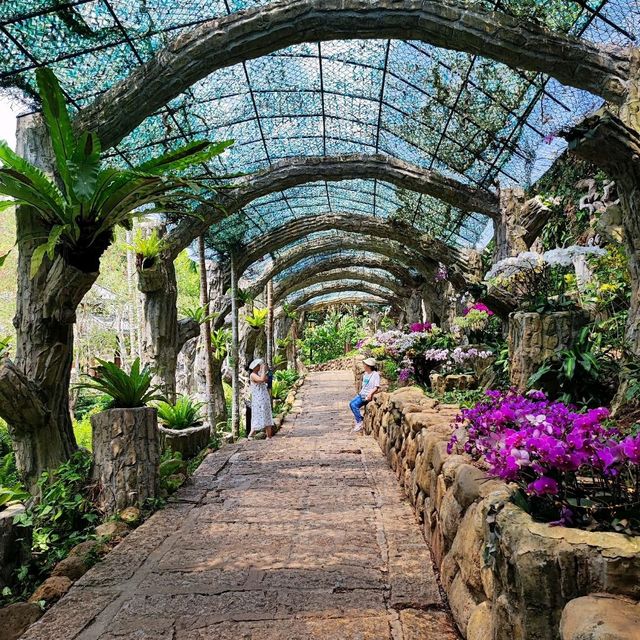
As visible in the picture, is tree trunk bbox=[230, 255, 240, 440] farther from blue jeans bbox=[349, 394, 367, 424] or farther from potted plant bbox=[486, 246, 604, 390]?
potted plant bbox=[486, 246, 604, 390]

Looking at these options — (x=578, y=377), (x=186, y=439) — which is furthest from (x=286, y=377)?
(x=578, y=377)

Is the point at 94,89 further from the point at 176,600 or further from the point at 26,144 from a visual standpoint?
the point at 176,600

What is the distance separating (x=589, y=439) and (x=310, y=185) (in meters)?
9.68

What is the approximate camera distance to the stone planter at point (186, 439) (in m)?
6.22

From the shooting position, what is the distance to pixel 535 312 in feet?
12.9

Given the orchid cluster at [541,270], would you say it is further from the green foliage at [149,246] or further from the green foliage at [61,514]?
the green foliage at [149,246]

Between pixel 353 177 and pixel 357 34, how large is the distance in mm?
3997

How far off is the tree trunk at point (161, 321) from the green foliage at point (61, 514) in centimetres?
340

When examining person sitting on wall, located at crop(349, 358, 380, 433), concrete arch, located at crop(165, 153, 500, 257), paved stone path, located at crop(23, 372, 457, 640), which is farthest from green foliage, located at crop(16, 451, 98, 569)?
concrete arch, located at crop(165, 153, 500, 257)

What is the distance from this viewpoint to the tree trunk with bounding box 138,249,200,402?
24.3ft

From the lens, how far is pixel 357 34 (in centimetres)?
488

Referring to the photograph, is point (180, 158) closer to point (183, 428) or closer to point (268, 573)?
point (268, 573)

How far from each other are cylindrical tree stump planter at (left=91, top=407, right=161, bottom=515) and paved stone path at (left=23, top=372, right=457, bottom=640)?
12.4 inches

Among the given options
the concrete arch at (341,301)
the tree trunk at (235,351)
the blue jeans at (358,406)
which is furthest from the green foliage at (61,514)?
the concrete arch at (341,301)
